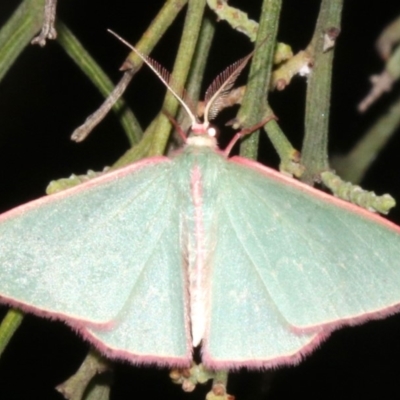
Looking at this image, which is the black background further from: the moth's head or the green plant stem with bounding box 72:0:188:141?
the moth's head

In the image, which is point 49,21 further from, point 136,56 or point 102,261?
point 102,261

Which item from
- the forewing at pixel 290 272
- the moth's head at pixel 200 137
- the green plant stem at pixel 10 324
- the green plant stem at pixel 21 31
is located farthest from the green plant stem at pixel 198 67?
the green plant stem at pixel 10 324

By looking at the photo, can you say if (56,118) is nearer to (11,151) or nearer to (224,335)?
(11,151)

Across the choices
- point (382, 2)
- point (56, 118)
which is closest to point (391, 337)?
point (382, 2)

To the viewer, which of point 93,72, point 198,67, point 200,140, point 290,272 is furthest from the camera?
point 93,72

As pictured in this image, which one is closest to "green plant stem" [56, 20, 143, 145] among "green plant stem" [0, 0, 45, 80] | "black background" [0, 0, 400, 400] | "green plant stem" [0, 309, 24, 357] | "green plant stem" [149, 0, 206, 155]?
"green plant stem" [0, 0, 45, 80]

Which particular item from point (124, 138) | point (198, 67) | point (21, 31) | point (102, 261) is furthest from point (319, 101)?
point (124, 138)

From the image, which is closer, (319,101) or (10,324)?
(10,324)
